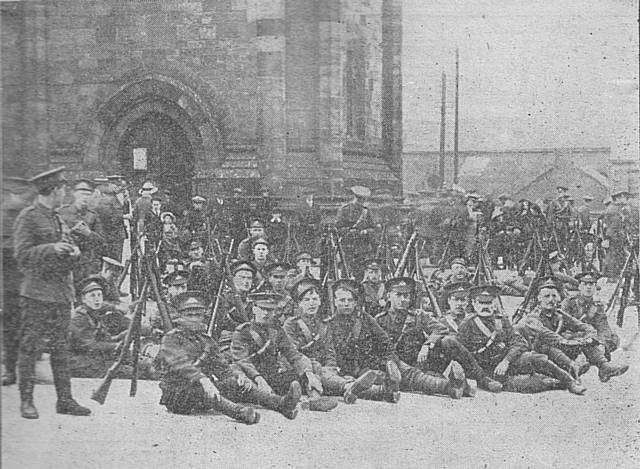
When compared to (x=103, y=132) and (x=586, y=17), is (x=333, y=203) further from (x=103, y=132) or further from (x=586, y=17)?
(x=586, y=17)

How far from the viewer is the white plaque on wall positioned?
4062mm

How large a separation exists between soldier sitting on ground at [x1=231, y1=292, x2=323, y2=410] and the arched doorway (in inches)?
33.0

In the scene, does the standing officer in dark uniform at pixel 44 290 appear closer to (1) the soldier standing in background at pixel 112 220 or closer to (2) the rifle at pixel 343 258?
(1) the soldier standing in background at pixel 112 220

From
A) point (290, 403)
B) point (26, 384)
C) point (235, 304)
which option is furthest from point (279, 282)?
point (26, 384)

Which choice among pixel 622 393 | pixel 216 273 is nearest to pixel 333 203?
pixel 216 273

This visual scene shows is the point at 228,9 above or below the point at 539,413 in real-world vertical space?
above

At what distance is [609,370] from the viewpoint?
415cm

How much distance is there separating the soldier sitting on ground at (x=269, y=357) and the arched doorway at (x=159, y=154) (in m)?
0.84

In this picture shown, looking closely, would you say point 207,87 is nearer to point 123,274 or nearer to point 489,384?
point 123,274

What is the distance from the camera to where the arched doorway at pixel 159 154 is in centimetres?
406

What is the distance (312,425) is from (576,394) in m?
1.64

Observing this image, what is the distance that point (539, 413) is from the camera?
13.4 feet

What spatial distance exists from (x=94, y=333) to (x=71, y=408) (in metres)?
0.45

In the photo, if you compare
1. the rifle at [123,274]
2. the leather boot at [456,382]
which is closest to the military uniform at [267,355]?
the rifle at [123,274]
